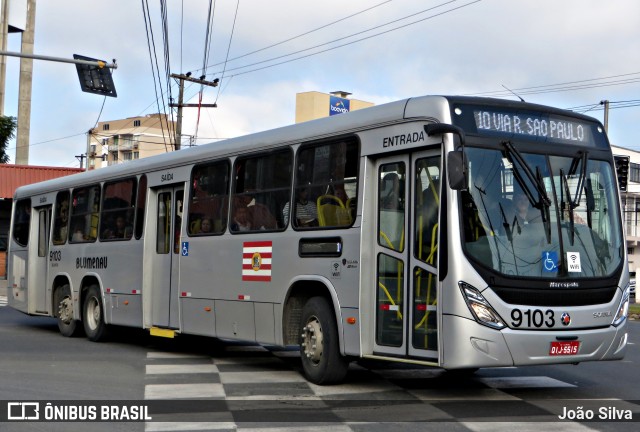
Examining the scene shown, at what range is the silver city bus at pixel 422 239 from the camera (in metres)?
9.06

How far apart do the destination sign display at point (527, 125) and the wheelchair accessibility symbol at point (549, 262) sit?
1.26m

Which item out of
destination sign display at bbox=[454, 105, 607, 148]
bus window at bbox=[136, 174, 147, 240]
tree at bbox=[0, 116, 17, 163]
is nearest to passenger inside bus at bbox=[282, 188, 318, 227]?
destination sign display at bbox=[454, 105, 607, 148]

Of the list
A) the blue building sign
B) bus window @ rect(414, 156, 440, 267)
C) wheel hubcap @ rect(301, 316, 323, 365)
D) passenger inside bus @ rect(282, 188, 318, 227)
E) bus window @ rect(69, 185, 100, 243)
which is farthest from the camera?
the blue building sign

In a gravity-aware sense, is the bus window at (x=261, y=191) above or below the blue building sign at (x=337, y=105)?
below

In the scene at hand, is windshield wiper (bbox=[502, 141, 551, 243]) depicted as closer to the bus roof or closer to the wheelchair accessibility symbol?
the wheelchair accessibility symbol

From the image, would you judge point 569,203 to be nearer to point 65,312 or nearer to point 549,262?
point 549,262

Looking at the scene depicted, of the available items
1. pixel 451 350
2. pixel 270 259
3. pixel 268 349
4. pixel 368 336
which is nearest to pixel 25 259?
pixel 268 349

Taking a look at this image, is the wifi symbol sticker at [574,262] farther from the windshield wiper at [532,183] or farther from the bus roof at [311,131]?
the bus roof at [311,131]

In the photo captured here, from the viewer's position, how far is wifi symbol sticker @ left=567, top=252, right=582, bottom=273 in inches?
371

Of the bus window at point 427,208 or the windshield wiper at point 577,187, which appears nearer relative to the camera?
the bus window at point 427,208

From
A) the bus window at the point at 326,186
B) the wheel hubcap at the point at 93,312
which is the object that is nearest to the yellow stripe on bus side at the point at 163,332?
the wheel hubcap at the point at 93,312

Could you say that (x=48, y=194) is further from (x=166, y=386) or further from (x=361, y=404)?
(x=361, y=404)

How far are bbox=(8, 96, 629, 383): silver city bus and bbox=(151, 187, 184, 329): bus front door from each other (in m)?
0.89

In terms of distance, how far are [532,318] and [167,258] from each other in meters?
6.95
